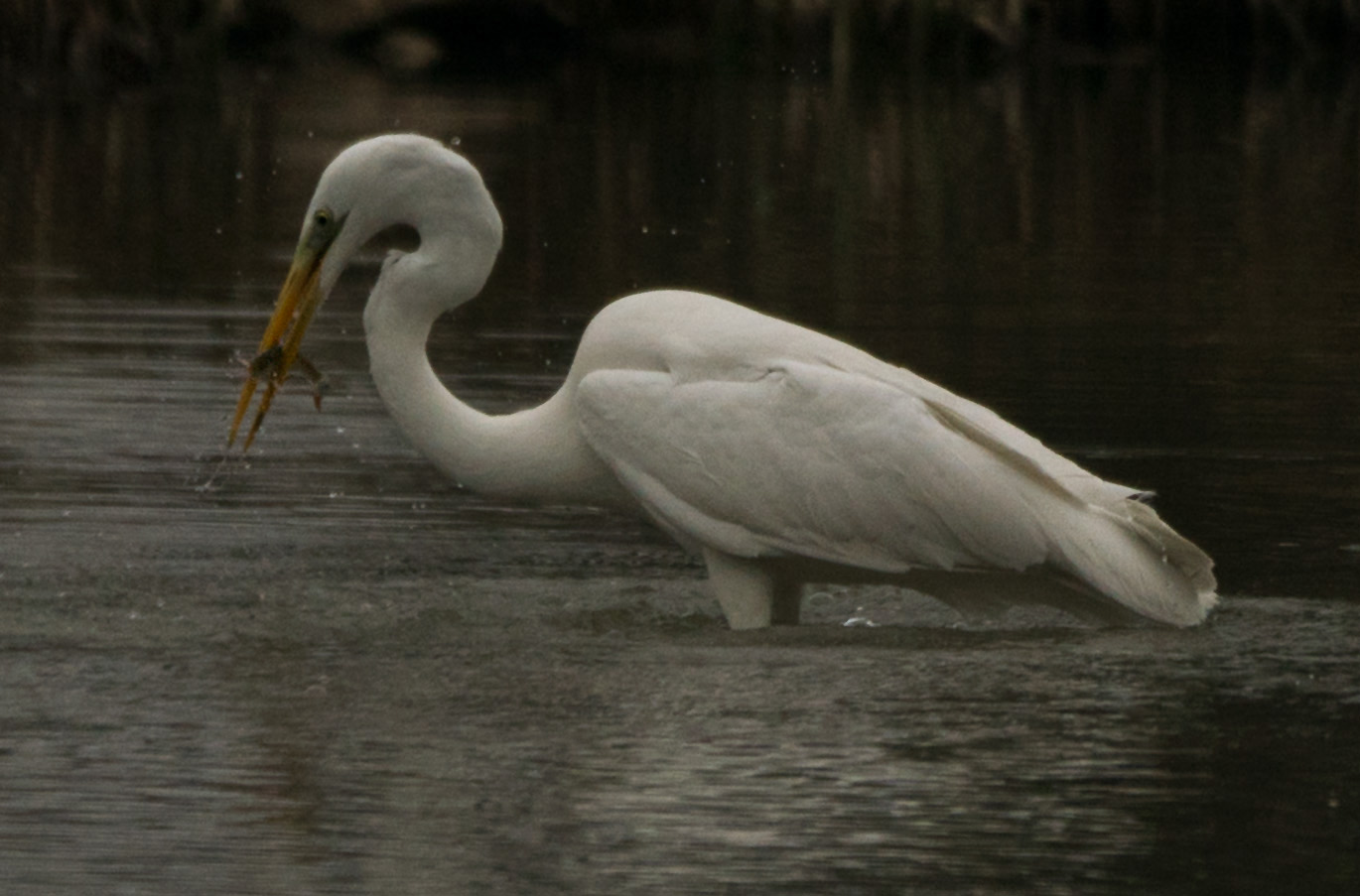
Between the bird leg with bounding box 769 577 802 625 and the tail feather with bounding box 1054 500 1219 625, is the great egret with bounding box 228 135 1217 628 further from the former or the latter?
the bird leg with bounding box 769 577 802 625

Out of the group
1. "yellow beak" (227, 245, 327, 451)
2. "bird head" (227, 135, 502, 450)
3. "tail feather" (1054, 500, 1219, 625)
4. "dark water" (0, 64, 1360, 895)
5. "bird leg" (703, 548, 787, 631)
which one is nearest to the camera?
"dark water" (0, 64, 1360, 895)

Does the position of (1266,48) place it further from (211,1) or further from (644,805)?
(644,805)

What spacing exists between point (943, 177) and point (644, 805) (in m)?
17.4

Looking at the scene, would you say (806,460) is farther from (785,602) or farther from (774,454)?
(785,602)

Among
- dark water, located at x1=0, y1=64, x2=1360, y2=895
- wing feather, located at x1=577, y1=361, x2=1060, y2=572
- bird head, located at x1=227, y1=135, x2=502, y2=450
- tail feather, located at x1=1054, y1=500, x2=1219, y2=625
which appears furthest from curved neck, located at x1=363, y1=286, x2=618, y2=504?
tail feather, located at x1=1054, y1=500, x2=1219, y2=625

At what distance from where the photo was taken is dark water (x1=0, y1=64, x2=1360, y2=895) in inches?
231

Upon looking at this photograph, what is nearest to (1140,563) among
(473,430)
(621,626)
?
(621,626)

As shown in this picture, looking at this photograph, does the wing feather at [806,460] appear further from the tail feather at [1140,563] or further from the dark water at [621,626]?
the dark water at [621,626]

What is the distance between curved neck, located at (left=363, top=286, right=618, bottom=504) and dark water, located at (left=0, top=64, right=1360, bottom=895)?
39 cm

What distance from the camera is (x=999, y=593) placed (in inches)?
321

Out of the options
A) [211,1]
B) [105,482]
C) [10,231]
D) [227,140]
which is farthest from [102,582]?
[211,1]

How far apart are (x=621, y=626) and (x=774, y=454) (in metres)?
0.65

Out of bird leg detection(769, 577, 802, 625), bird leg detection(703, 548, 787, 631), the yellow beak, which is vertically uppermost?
the yellow beak

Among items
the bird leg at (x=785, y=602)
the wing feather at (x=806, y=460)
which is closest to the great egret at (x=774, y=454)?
the wing feather at (x=806, y=460)
